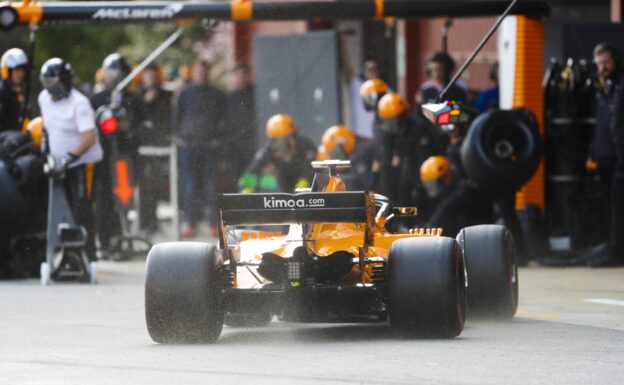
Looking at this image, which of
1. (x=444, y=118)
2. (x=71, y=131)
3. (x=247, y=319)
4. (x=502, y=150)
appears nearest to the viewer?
(x=247, y=319)

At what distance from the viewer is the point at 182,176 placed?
2286cm

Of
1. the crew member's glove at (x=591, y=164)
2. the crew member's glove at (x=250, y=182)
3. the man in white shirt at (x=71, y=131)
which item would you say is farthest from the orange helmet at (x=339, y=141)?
the man in white shirt at (x=71, y=131)

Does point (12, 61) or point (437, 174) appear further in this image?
point (437, 174)

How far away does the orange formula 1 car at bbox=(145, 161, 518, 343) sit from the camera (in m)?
10.1

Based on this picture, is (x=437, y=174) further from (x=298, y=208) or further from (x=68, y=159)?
(x=298, y=208)

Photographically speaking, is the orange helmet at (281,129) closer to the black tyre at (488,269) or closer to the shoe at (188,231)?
the shoe at (188,231)

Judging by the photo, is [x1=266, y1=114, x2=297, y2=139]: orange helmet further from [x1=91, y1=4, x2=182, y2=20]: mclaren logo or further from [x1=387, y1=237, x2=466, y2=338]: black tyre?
[x1=387, y1=237, x2=466, y2=338]: black tyre

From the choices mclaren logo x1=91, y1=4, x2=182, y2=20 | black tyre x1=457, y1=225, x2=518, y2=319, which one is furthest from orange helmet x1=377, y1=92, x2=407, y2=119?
black tyre x1=457, y1=225, x2=518, y2=319

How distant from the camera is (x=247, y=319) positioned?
1137 cm

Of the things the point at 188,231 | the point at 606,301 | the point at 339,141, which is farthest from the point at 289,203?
the point at 188,231

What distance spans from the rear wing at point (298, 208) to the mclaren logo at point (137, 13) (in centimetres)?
799

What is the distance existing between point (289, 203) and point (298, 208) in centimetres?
7

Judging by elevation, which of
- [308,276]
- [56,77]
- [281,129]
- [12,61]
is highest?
[12,61]

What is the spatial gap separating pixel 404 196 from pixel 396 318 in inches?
342
